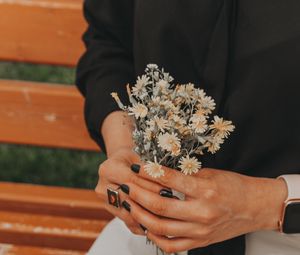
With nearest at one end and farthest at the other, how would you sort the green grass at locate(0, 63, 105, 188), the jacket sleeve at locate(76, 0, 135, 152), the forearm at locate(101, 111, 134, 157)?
the forearm at locate(101, 111, 134, 157) < the jacket sleeve at locate(76, 0, 135, 152) < the green grass at locate(0, 63, 105, 188)

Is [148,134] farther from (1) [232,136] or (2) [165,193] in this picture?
(1) [232,136]

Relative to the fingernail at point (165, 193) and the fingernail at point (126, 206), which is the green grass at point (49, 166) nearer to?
the fingernail at point (126, 206)

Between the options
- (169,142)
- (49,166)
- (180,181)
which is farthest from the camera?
(49,166)

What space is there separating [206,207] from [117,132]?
40cm

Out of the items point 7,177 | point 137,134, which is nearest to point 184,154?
point 137,134

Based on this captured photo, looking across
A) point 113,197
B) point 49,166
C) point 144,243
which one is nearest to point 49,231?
point 144,243

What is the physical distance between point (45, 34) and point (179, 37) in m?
0.83

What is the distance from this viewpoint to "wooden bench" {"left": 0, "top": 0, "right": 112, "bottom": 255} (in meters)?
1.98

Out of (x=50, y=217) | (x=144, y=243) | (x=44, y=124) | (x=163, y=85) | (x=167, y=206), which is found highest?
(x=163, y=85)

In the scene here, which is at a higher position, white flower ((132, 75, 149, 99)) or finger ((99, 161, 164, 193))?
white flower ((132, 75, 149, 99))

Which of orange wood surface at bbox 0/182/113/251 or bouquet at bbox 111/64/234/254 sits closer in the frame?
bouquet at bbox 111/64/234/254

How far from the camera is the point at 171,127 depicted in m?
0.97

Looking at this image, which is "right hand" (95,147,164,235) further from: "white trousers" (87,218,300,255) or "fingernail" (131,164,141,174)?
"white trousers" (87,218,300,255)

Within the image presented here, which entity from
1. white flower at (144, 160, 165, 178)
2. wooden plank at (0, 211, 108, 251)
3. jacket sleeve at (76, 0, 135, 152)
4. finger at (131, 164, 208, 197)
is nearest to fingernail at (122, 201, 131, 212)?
finger at (131, 164, 208, 197)
